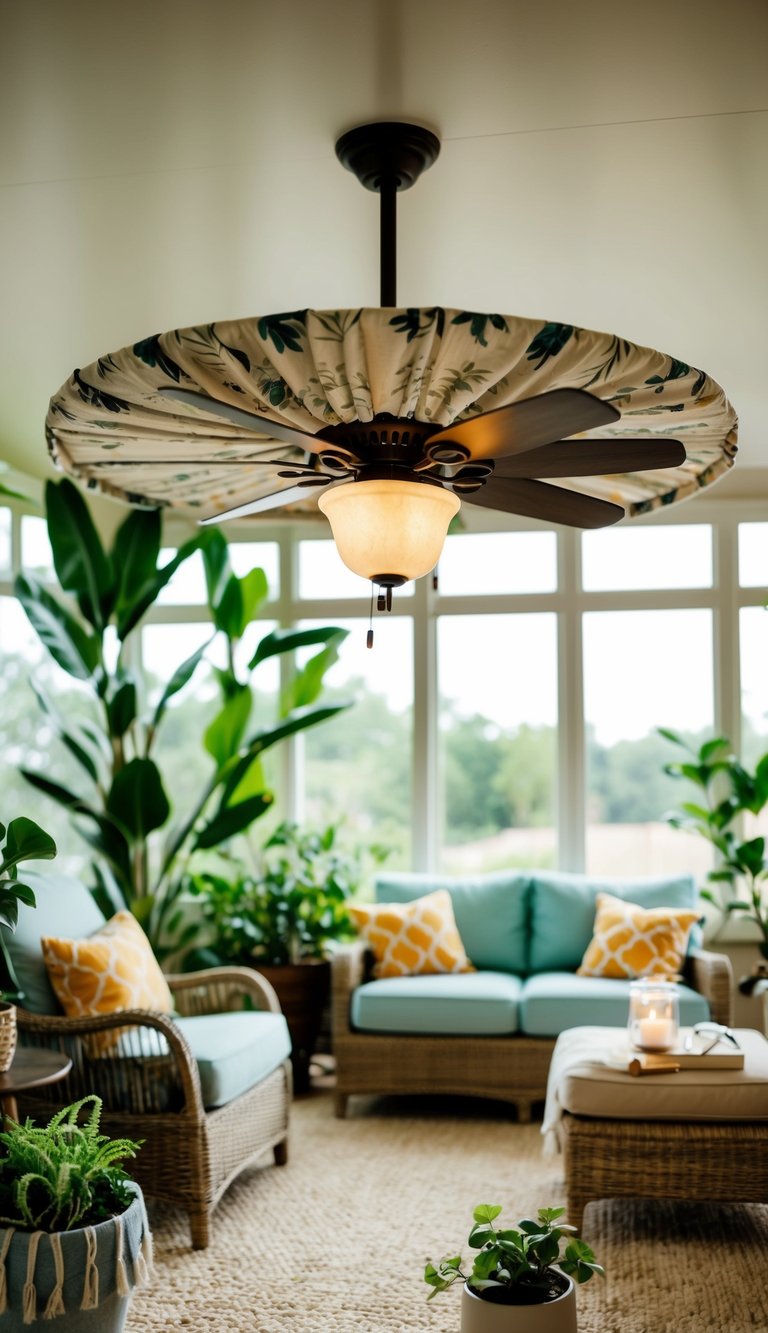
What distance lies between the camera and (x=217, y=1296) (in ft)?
10.0

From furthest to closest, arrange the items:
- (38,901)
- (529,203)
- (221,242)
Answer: (38,901), (221,242), (529,203)

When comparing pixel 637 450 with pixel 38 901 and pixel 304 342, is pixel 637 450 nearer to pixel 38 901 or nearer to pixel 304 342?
pixel 304 342

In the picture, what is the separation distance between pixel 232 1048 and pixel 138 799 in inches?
51.0

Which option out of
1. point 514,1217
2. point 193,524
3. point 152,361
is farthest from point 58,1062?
point 193,524

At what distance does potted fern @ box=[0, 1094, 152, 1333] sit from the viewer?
7.98 feet

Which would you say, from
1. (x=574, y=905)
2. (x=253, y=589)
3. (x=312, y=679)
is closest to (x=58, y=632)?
(x=253, y=589)

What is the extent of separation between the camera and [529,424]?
6.69 feet

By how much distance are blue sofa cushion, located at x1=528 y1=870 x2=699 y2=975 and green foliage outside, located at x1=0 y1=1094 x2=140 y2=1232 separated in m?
2.77

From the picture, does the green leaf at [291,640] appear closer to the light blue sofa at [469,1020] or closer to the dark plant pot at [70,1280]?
the light blue sofa at [469,1020]

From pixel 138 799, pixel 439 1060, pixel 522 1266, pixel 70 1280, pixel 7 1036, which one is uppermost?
pixel 138 799

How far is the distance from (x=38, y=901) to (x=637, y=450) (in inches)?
94.3

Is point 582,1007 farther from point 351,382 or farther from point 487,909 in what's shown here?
point 351,382

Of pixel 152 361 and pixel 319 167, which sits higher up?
pixel 319 167

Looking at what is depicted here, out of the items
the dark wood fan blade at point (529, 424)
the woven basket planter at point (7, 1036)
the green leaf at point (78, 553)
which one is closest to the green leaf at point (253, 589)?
the green leaf at point (78, 553)
